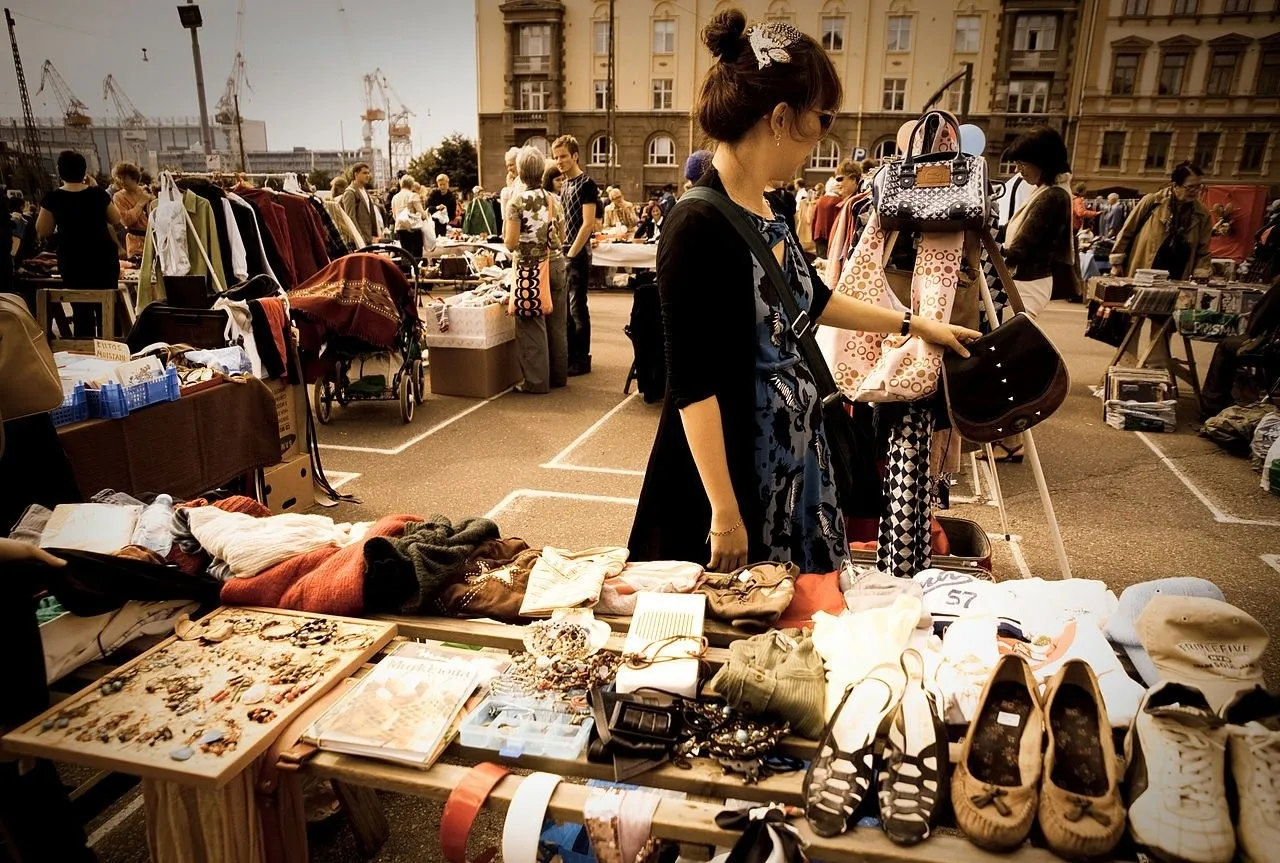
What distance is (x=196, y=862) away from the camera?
1622mm

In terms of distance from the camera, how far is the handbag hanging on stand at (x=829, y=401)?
191cm

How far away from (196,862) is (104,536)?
1124 mm

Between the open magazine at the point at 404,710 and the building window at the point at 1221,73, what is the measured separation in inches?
1828

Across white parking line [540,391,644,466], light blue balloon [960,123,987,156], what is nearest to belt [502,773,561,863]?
light blue balloon [960,123,987,156]

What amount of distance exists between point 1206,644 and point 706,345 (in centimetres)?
123

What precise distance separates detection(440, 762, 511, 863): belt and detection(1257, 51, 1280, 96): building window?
4658cm

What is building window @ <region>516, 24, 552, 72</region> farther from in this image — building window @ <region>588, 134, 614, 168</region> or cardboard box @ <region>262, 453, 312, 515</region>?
cardboard box @ <region>262, 453, 312, 515</region>

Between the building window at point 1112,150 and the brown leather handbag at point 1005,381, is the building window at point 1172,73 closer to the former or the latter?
the building window at point 1112,150

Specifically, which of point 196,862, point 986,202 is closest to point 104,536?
point 196,862

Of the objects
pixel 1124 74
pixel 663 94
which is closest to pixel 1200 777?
pixel 1124 74

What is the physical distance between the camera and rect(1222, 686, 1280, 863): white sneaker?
1236mm

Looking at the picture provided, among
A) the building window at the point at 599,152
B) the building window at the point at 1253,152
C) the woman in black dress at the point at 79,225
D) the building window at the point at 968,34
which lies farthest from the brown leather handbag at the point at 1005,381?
the building window at the point at 599,152

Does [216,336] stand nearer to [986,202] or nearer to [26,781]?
[26,781]

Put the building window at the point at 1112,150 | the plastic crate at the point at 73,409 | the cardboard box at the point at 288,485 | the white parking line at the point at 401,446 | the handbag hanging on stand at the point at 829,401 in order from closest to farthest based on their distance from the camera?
the handbag hanging on stand at the point at 829,401 < the plastic crate at the point at 73,409 < the cardboard box at the point at 288,485 < the white parking line at the point at 401,446 < the building window at the point at 1112,150
